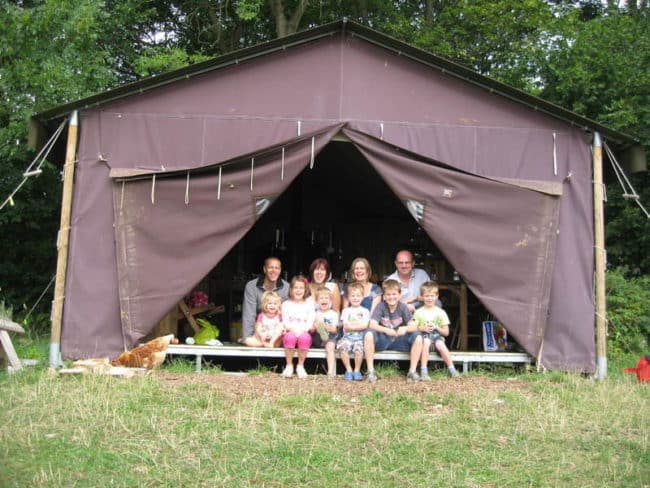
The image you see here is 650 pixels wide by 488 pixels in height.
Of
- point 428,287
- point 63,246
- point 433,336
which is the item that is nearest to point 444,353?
point 433,336

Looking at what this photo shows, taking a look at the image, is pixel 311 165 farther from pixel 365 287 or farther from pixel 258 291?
pixel 258 291

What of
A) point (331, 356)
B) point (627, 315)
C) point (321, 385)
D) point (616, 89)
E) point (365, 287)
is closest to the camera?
point (321, 385)

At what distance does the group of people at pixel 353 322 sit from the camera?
6516 mm

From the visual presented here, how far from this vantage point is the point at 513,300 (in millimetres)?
6719

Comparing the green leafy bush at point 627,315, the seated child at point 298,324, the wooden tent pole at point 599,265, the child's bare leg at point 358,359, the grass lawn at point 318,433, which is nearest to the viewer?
the grass lawn at point 318,433

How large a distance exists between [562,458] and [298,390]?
2132 millimetres

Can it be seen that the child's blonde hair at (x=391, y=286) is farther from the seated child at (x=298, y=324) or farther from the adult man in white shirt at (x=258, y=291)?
the adult man in white shirt at (x=258, y=291)

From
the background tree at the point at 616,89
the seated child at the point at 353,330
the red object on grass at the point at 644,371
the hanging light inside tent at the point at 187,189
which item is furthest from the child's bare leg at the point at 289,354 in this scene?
the background tree at the point at 616,89

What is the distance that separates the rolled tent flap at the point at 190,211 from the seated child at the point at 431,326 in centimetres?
160

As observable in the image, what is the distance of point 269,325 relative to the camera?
22.8 ft

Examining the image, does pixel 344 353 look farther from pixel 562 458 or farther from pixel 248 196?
pixel 562 458

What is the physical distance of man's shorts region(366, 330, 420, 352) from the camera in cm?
666

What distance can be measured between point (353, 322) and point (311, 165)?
1429mm

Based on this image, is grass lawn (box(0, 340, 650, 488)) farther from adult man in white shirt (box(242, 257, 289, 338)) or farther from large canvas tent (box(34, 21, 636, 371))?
adult man in white shirt (box(242, 257, 289, 338))
